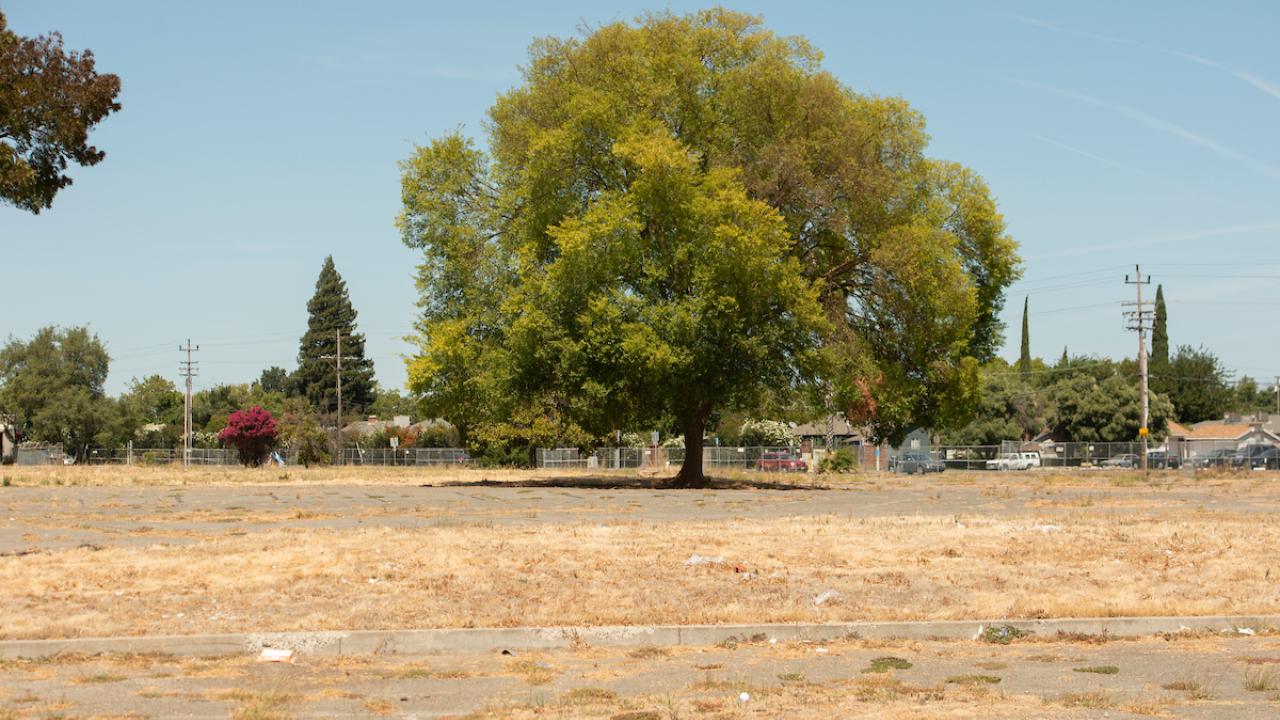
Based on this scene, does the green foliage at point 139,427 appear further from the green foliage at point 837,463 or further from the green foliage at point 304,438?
the green foliage at point 837,463

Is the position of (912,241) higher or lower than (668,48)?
lower

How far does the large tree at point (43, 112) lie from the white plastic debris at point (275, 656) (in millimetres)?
13164

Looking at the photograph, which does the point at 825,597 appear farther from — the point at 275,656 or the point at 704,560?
the point at 275,656

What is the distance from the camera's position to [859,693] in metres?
10.4

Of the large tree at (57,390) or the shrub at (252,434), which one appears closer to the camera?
the shrub at (252,434)

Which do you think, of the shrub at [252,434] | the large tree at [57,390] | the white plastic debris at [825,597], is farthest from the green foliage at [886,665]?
the large tree at [57,390]

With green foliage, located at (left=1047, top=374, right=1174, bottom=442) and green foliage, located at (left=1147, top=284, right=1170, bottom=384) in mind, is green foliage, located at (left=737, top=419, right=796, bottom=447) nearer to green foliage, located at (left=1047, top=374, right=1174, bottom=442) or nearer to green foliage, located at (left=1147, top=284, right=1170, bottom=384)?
green foliage, located at (left=1047, top=374, right=1174, bottom=442)

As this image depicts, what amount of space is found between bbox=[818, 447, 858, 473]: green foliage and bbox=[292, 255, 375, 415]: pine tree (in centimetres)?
6834

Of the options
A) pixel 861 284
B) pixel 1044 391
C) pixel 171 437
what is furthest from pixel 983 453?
pixel 171 437

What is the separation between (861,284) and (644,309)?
8.84 m

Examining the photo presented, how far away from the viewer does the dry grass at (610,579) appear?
571 inches

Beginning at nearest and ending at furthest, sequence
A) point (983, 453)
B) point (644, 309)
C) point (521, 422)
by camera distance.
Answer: point (644, 309) < point (521, 422) < point (983, 453)

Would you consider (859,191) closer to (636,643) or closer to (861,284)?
(861,284)

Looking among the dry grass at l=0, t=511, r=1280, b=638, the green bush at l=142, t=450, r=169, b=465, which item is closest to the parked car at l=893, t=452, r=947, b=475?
the green bush at l=142, t=450, r=169, b=465
